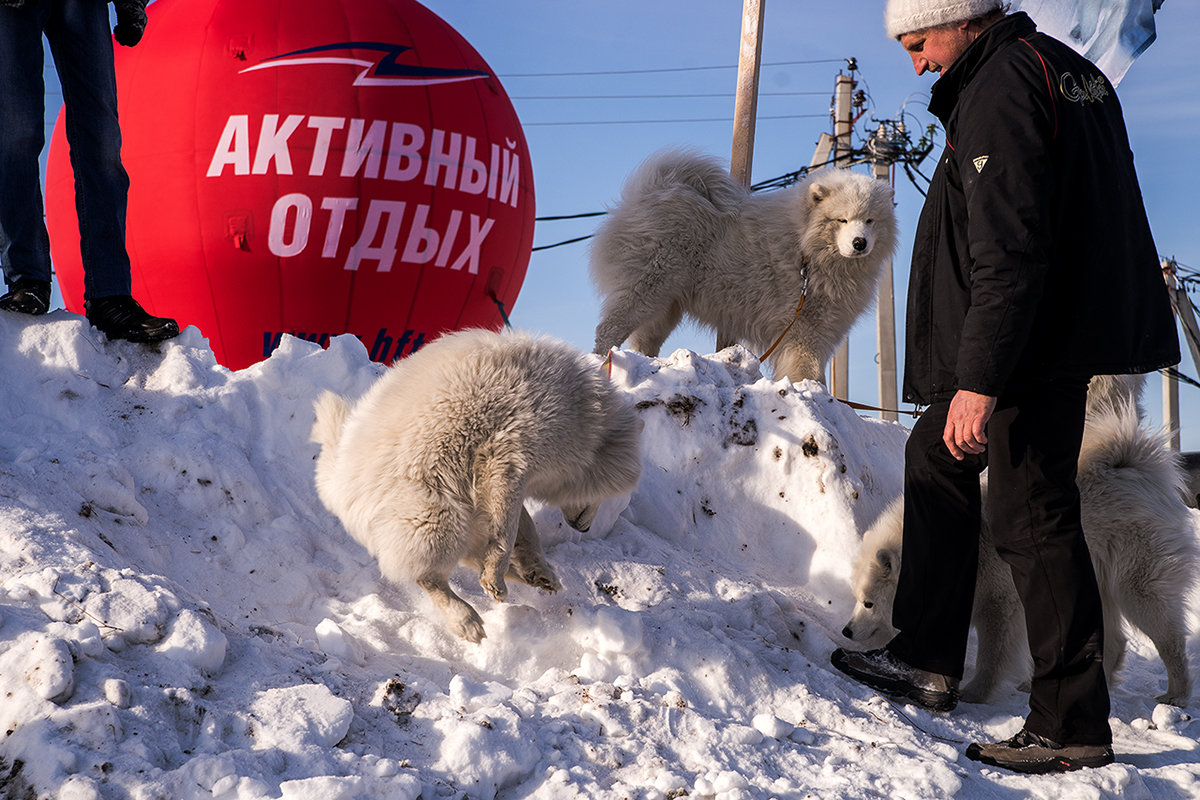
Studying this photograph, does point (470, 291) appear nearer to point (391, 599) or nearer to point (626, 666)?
point (391, 599)

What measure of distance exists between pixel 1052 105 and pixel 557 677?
2.38 metres

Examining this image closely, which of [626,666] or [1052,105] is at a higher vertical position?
[1052,105]

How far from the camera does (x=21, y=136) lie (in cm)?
377

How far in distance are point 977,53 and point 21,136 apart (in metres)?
3.82

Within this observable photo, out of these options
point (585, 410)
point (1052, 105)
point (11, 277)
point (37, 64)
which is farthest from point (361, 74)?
point (1052, 105)

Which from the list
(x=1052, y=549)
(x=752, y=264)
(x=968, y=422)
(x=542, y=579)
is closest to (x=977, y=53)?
(x=968, y=422)

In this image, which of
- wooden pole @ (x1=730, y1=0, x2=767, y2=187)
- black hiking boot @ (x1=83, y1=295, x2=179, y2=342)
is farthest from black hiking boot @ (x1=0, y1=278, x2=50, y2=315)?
wooden pole @ (x1=730, y1=0, x2=767, y2=187)

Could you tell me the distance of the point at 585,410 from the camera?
3328 millimetres

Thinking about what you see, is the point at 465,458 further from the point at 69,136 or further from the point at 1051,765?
the point at 69,136

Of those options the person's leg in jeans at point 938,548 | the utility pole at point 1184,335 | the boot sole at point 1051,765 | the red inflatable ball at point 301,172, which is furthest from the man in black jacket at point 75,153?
the utility pole at point 1184,335

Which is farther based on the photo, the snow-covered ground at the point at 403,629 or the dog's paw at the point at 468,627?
the dog's paw at the point at 468,627

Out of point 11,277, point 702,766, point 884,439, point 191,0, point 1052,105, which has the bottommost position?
point 702,766

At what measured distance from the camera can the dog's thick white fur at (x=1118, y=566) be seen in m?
3.64

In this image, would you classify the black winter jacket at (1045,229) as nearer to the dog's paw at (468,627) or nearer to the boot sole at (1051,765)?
the boot sole at (1051,765)
